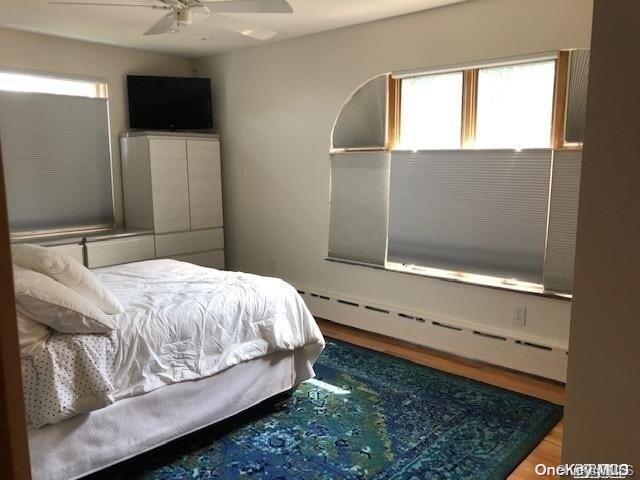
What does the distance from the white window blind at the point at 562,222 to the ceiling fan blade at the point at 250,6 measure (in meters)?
1.91

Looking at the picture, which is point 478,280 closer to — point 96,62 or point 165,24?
point 165,24

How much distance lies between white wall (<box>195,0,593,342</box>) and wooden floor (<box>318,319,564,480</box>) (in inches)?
12.2

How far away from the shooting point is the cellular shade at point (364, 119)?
165 inches

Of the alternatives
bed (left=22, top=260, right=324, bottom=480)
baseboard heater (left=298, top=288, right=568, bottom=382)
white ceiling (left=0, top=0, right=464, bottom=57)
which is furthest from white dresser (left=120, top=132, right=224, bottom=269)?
bed (left=22, top=260, right=324, bottom=480)

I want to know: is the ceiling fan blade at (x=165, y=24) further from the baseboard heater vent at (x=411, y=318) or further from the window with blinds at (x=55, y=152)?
the baseboard heater vent at (x=411, y=318)

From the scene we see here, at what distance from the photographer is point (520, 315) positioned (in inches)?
140

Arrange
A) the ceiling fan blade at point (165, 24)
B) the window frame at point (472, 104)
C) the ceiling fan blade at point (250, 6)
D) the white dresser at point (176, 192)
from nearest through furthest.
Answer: the ceiling fan blade at point (250, 6)
the ceiling fan blade at point (165, 24)
the window frame at point (472, 104)
the white dresser at point (176, 192)

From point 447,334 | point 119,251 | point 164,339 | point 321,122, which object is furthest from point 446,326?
point 119,251

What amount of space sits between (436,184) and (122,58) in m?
3.31

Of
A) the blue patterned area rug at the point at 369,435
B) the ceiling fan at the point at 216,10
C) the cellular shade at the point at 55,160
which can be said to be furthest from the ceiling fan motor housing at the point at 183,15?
the blue patterned area rug at the point at 369,435

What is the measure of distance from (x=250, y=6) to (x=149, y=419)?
7.18ft

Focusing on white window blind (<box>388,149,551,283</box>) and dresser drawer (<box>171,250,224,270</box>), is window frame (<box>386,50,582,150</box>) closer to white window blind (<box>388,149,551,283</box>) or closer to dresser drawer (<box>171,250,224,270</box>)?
white window blind (<box>388,149,551,283</box>)

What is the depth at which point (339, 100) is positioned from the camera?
439cm

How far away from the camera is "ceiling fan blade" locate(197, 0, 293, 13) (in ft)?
8.96
